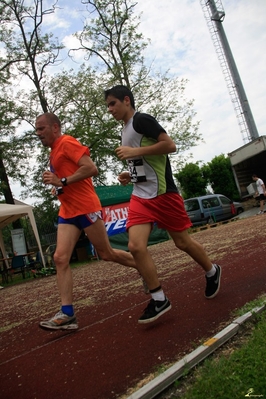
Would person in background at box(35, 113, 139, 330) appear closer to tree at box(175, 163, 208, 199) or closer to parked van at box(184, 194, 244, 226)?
parked van at box(184, 194, 244, 226)

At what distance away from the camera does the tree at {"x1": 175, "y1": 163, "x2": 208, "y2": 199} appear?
1152 inches

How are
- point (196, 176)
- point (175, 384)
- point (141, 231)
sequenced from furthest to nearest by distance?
point (196, 176)
point (141, 231)
point (175, 384)

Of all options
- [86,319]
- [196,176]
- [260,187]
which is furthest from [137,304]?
[196,176]

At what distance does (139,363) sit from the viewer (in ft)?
7.75

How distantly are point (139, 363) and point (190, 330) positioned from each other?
1.83 ft

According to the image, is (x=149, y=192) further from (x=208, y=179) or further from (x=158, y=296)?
(x=208, y=179)

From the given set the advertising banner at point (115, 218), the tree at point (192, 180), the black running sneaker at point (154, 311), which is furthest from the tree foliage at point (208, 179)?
the black running sneaker at point (154, 311)

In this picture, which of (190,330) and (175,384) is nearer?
(175,384)

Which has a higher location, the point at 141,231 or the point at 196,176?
the point at 196,176

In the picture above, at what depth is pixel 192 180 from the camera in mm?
29406

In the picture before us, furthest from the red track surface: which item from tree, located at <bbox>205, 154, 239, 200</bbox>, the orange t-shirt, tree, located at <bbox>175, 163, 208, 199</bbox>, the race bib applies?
tree, located at <bbox>205, 154, 239, 200</bbox>

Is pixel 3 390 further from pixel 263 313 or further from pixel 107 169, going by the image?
pixel 107 169

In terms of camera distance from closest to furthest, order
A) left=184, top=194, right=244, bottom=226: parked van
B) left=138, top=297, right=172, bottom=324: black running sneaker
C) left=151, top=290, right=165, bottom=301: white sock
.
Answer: left=138, top=297, right=172, bottom=324: black running sneaker → left=151, top=290, right=165, bottom=301: white sock → left=184, top=194, right=244, bottom=226: parked van

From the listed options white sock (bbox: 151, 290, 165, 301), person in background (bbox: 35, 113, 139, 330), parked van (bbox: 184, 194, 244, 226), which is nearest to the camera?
white sock (bbox: 151, 290, 165, 301)
